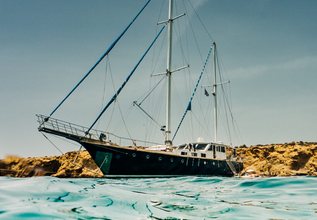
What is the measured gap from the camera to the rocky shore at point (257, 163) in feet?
131

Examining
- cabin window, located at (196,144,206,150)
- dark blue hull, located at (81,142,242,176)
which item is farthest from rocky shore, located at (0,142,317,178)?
dark blue hull, located at (81,142,242,176)

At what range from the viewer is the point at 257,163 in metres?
45.2

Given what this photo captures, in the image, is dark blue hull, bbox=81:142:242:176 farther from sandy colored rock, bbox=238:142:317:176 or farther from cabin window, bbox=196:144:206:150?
sandy colored rock, bbox=238:142:317:176

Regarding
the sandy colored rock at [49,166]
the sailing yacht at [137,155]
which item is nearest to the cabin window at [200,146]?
the sailing yacht at [137,155]

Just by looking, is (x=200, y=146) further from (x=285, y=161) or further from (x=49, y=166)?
(x=49, y=166)

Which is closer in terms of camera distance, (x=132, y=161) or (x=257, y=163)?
(x=132, y=161)

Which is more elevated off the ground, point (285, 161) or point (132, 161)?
point (285, 161)

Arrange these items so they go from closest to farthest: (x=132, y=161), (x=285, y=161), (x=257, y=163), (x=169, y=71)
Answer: (x=132, y=161)
(x=169, y=71)
(x=285, y=161)
(x=257, y=163)

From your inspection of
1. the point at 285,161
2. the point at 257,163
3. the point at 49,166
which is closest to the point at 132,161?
the point at 285,161

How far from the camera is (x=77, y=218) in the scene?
5.80 meters

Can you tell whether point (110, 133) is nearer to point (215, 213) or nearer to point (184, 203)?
point (184, 203)

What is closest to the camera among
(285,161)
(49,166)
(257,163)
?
(285,161)

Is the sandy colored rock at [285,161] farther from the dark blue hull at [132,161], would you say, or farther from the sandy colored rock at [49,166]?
the sandy colored rock at [49,166]

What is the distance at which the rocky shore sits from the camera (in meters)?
40.0
